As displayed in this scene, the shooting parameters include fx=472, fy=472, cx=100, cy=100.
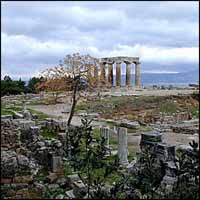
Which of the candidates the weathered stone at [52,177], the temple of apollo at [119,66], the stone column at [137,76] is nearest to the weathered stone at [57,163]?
the weathered stone at [52,177]

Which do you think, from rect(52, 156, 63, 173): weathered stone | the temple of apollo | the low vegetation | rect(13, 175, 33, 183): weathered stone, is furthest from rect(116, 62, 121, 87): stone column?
rect(13, 175, 33, 183): weathered stone

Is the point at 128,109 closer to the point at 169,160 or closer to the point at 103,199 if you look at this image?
the point at 169,160

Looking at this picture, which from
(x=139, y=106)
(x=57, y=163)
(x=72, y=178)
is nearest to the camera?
(x=72, y=178)

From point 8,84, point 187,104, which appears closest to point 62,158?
point 187,104

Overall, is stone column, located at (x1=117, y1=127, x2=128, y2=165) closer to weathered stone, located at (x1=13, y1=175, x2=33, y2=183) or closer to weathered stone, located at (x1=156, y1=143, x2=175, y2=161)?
weathered stone, located at (x1=156, y1=143, x2=175, y2=161)

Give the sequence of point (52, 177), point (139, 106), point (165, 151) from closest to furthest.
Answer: point (52, 177) < point (165, 151) < point (139, 106)

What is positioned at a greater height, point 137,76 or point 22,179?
point 137,76

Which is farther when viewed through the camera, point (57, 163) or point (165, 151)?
point (57, 163)

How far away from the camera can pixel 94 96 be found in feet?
126

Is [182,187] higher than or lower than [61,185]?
higher

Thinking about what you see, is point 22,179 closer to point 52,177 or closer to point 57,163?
point 52,177

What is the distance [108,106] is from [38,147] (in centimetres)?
2026

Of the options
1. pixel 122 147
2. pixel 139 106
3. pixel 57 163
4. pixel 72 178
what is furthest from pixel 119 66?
pixel 72 178

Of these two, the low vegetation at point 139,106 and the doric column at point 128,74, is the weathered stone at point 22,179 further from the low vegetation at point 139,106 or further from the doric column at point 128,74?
the doric column at point 128,74
